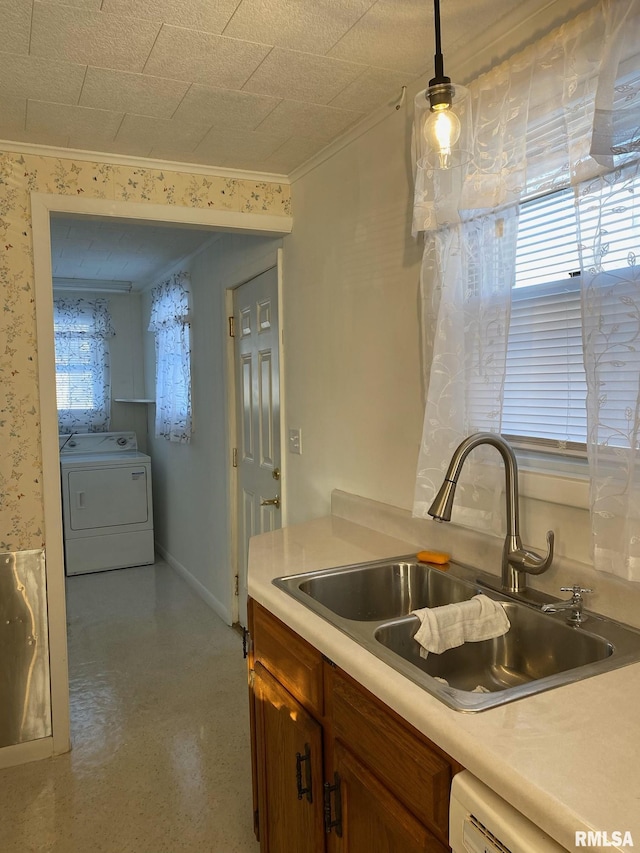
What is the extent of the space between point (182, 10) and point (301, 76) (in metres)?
0.43

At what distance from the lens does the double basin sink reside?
3.77ft

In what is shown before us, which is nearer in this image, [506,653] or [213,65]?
[506,653]

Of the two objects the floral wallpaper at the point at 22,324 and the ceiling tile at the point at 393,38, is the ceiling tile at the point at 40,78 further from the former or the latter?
the ceiling tile at the point at 393,38

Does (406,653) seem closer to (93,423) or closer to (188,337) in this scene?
(188,337)

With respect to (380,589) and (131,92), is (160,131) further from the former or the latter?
(380,589)

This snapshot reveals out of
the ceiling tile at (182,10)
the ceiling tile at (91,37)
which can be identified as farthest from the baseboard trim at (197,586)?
the ceiling tile at (182,10)

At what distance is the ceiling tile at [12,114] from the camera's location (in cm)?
198

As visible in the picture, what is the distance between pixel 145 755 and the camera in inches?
98.3

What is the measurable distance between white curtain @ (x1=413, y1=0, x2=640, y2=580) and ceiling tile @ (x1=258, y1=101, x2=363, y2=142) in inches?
18.3

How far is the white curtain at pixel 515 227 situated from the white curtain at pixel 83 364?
→ 14.5ft

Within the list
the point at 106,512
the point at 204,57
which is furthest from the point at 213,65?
the point at 106,512

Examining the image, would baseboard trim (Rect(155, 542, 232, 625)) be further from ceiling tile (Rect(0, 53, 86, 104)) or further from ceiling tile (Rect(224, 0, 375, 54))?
ceiling tile (Rect(224, 0, 375, 54))

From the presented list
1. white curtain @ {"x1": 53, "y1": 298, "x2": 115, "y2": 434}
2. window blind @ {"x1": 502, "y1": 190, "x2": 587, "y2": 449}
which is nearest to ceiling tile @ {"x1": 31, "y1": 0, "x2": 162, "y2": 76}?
window blind @ {"x1": 502, "y1": 190, "x2": 587, "y2": 449}

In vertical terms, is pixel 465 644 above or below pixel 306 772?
above
